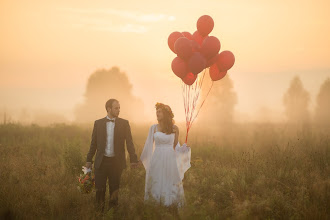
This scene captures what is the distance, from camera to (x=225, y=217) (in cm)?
562

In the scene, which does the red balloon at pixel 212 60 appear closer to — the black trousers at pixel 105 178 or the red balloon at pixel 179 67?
the red balloon at pixel 179 67

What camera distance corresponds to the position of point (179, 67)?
23.8 feet

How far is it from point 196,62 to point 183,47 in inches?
19.5

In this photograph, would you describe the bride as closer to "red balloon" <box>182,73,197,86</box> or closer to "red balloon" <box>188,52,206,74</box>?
"red balloon" <box>188,52,206,74</box>

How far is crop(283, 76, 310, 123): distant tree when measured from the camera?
54812 mm

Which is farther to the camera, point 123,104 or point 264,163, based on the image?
point 123,104

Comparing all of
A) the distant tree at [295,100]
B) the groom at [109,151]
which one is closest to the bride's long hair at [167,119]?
the groom at [109,151]

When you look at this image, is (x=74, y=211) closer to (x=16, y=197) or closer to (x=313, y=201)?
(x=16, y=197)

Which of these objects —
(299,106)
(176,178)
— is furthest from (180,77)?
(299,106)

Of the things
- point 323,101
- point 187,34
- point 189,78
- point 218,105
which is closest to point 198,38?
point 187,34

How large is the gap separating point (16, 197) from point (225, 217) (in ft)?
14.6

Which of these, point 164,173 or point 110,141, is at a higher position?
point 110,141

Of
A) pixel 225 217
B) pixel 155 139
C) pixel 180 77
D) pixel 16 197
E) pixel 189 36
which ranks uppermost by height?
pixel 189 36

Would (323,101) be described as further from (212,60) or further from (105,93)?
(212,60)
